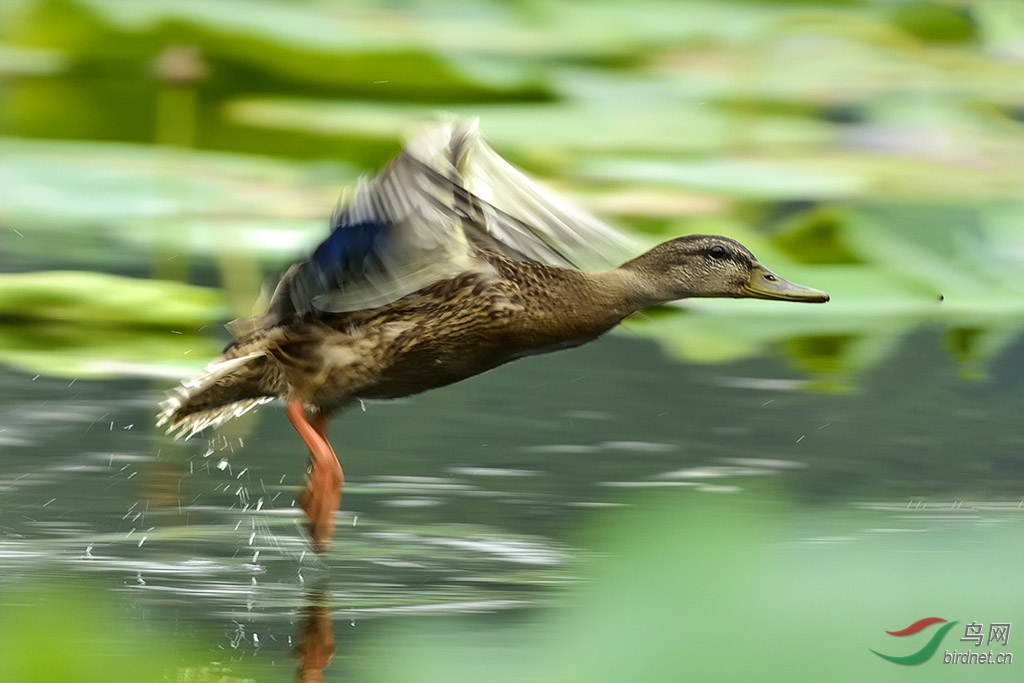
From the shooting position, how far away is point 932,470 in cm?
506

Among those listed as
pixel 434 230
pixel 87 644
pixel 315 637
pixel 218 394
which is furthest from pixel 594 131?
pixel 87 644

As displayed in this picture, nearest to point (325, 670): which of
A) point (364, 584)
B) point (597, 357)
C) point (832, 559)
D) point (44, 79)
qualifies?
point (364, 584)

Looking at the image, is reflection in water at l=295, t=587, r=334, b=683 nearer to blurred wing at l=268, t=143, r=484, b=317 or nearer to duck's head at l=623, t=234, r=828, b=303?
blurred wing at l=268, t=143, r=484, b=317

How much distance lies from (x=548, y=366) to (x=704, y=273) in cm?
181

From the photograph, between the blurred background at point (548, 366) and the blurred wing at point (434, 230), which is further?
the blurred wing at point (434, 230)

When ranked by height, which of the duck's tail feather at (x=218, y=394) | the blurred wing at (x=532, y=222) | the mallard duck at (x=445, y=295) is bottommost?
the duck's tail feather at (x=218, y=394)

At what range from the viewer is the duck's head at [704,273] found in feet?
14.3

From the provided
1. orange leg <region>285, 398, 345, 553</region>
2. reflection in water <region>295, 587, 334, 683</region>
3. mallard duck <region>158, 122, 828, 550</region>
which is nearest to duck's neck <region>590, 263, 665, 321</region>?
mallard duck <region>158, 122, 828, 550</region>

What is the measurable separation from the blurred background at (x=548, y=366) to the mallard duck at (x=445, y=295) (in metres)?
0.21

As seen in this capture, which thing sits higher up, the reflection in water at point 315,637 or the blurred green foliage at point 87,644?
the blurred green foliage at point 87,644

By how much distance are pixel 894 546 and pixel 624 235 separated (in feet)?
3.23

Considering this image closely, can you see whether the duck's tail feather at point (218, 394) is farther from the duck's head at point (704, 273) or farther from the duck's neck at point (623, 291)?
the duck's head at point (704, 273)

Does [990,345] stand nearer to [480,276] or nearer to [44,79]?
[480,276]

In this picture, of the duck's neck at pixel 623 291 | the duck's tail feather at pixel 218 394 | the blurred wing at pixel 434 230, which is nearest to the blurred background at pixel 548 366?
the duck's tail feather at pixel 218 394
